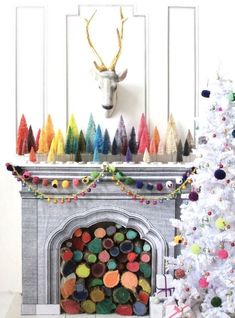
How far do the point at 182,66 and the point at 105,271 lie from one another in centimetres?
180

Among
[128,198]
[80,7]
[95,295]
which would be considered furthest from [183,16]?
[95,295]

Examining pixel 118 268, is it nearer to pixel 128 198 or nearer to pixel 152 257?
pixel 152 257

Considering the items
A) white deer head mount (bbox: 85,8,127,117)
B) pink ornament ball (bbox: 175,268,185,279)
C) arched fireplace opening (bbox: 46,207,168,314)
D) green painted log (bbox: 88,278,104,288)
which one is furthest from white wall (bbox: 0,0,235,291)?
pink ornament ball (bbox: 175,268,185,279)

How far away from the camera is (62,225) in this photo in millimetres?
4449

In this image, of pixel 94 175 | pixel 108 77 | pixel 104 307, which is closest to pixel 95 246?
pixel 104 307

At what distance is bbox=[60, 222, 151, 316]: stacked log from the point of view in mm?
4520

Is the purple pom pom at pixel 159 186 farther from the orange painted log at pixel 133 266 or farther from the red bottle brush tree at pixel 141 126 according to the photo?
the orange painted log at pixel 133 266

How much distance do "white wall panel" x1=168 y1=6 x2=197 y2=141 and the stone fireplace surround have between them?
711mm

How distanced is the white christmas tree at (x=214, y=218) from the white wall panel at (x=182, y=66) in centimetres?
80

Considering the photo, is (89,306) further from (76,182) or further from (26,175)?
(26,175)

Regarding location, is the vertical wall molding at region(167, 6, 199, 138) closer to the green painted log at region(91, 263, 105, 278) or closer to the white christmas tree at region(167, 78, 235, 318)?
the white christmas tree at region(167, 78, 235, 318)

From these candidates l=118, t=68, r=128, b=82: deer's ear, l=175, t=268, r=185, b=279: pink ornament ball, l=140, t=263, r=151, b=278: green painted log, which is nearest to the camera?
l=175, t=268, r=185, b=279: pink ornament ball

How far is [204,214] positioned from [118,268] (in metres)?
1.09

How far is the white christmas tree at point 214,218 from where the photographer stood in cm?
374
